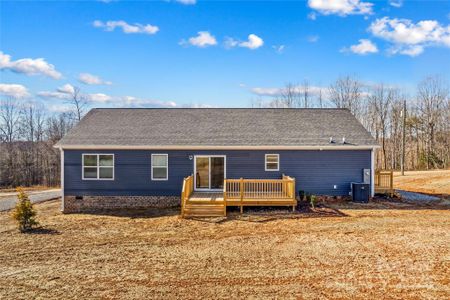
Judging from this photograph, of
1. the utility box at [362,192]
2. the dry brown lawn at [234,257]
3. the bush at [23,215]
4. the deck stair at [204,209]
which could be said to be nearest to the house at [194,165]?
the utility box at [362,192]

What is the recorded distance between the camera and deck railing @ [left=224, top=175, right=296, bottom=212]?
13.2 meters

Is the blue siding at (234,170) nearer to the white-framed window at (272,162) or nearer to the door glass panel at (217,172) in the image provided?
the white-framed window at (272,162)

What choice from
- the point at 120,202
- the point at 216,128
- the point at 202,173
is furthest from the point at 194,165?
the point at 120,202

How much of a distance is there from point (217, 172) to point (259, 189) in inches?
82.0

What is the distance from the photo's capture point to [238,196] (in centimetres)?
1362

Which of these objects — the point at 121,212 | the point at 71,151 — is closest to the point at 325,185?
the point at 121,212

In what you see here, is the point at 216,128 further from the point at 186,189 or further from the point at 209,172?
the point at 186,189

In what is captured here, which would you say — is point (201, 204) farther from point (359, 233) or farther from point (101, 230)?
point (359, 233)

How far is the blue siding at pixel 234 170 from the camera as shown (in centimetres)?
1459

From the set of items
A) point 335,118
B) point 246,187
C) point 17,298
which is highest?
point 335,118

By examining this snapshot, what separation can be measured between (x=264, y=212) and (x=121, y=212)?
19.5ft

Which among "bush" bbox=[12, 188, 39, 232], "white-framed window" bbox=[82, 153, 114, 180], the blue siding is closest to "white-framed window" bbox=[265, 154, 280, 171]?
the blue siding

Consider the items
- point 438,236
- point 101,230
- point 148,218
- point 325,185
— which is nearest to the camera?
point 438,236

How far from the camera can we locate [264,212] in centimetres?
1320
